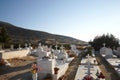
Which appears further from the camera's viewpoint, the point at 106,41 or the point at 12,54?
the point at 106,41

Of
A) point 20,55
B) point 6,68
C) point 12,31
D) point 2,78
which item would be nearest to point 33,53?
point 20,55

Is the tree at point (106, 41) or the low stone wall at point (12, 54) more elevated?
the tree at point (106, 41)

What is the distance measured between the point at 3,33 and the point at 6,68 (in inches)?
1129

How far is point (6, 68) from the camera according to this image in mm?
15773

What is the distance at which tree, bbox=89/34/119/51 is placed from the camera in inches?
1556

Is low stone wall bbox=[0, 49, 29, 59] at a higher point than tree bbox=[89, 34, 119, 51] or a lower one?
lower

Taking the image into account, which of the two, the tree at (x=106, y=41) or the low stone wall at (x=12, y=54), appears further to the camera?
the tree at (x=106, y=41)

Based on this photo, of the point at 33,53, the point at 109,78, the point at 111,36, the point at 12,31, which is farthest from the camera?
the point at 12,31

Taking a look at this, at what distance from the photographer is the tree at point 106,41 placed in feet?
130

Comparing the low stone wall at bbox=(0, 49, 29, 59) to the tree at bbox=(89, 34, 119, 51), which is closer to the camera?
the low stone wall at bbox=(0, 49, 29, 59)

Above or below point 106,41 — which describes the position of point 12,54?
below

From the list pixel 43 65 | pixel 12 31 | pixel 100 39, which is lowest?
pixel 43 65

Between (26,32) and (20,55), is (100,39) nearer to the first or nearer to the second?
(20,55)

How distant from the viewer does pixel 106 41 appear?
131 feet
